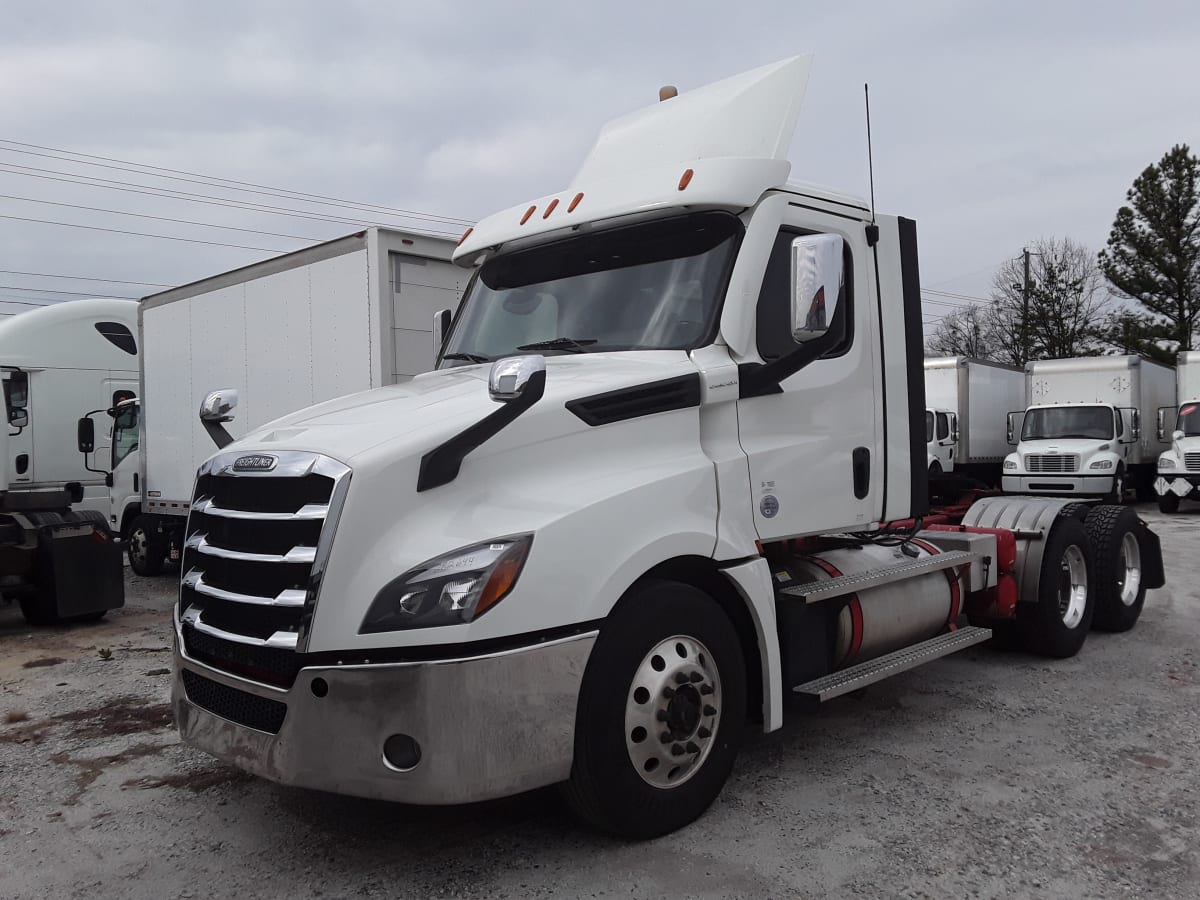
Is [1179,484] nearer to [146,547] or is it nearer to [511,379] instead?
[146,547]

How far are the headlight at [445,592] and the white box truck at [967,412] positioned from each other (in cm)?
1976

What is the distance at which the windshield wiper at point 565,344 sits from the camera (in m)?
4.62

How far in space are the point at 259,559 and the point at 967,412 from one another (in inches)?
860

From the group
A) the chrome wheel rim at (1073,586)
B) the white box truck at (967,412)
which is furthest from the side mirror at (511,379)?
the white box truck at (967,412)

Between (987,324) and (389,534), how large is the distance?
2235 inches

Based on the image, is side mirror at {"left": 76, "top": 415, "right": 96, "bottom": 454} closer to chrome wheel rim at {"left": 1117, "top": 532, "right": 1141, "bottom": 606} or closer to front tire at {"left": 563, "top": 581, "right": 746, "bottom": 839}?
front tire at {"left": 563, "top": 581, "right": 746, "bottom": 839}

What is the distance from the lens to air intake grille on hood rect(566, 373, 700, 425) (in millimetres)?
3910

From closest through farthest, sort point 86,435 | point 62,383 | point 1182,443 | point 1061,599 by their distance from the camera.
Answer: point 1061,599 < point 86,435 < point 62,383 < point 1182,443

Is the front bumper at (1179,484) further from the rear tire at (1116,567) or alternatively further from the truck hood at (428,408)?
the truck hood at (428,408)

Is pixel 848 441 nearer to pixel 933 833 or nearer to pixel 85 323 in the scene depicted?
pixel 933 833

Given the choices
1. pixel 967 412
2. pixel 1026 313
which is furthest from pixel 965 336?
pixel 967 412

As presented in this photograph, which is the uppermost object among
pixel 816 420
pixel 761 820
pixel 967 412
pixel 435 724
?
pixel 967 412

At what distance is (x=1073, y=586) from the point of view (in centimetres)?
725

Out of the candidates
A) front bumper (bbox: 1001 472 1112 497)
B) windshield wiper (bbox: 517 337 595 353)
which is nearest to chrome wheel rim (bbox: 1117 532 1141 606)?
windshield wiper (bbox: 517 337 595 353)
